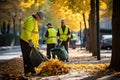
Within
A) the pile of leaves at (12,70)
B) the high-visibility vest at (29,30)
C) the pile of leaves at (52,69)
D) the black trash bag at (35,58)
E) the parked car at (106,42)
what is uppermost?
the high-visibility vest at (29,30)

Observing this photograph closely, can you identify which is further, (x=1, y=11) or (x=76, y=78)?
(x=1, y=11)

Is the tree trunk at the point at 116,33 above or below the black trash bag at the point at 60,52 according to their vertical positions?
above

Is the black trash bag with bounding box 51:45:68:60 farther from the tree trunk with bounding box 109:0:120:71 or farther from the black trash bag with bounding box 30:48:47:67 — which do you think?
the tree trunk with bounding box 109:0:120:71

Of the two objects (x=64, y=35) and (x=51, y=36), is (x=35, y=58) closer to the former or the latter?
(x=64, y=35)

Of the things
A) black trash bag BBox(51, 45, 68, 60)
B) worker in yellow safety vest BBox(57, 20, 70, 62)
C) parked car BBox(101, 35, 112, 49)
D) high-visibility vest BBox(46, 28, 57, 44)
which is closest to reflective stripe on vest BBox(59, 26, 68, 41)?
worker in yellow safety vest BBox(57, 20, 70, 62)

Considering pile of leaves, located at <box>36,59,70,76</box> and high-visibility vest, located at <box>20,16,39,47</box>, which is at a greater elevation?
high-visibility vest, located at <box>20,16,39,47</box>

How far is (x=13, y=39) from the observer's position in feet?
210

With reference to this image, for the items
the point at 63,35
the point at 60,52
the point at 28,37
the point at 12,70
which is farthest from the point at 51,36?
the point at 28,37

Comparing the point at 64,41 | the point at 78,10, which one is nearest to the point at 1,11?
the point at 78,10

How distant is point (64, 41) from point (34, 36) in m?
7.24

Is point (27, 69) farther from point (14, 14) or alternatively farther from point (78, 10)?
point (14, 14)

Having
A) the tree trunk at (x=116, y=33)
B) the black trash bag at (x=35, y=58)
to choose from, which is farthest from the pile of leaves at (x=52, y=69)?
the tree trunk at (x=116, y=33)

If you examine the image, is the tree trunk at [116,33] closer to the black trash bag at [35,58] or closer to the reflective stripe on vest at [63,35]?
the black trash bag at [35,58]

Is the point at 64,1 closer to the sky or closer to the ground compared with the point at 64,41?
closer to the sky
